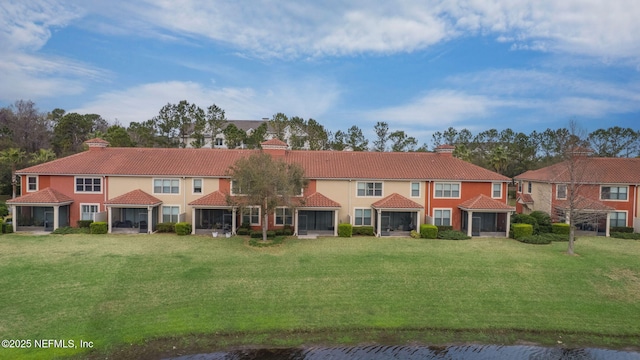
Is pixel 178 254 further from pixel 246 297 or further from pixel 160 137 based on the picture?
pixel 160 137

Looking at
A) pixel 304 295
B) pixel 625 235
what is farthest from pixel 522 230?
pixel 304 295

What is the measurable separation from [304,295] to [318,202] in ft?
46.2

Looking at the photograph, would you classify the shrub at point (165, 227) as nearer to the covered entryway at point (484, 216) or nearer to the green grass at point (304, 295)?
the green grass at point (304, 295)

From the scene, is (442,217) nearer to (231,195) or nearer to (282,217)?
(282,217)

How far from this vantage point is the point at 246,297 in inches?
736

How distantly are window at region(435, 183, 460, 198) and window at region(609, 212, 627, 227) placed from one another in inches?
563

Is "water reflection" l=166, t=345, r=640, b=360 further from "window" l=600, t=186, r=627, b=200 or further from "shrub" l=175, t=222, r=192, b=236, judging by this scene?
"window" l=600, t=186, r=627, b=200

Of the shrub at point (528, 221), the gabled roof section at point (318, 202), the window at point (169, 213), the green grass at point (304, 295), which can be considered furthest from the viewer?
the window at point (169, 213)

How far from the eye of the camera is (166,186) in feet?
111

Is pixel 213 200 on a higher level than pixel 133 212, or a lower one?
higher

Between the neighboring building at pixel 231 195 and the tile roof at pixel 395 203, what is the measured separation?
0.27 ft

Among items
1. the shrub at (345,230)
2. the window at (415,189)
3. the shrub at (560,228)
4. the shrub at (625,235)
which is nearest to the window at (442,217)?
the window at (415,189)

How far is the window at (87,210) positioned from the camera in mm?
33625

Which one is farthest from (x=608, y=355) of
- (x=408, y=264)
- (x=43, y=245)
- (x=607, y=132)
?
(x=607, y=132)
